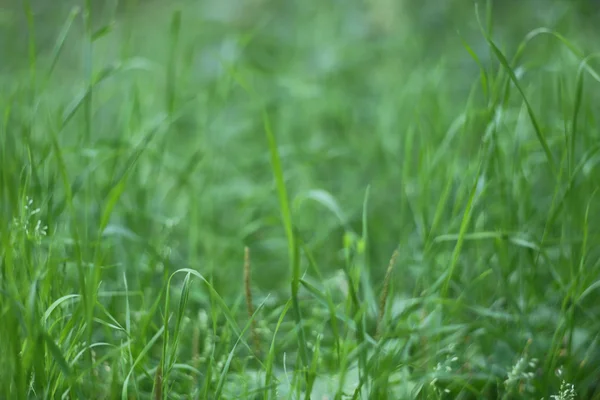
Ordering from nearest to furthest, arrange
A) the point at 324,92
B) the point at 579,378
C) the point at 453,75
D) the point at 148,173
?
the point at 579,378 < the point at 148,173 < the point at 324,92 < the point at 453,75

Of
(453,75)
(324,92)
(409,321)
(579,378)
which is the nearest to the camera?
(579,378)

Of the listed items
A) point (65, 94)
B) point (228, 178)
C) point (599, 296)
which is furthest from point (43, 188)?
point (65, 94)

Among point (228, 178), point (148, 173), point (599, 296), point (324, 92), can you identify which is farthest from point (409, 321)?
point (324, 92)

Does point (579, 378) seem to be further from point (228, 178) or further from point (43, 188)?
point (228, 178)

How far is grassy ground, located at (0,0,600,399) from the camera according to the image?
0.81 meters

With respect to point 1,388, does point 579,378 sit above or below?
below

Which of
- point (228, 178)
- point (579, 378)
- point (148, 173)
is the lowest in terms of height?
point (579, 378)

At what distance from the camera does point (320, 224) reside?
1545 millimetres

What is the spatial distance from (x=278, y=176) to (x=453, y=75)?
1.75 m

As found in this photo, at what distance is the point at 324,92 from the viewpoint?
208cm

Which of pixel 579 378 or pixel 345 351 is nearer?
pixel 345 351

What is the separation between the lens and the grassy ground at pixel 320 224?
2.66 ft

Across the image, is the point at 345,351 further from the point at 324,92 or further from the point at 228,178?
the point at 324,92

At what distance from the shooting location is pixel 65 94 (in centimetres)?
246
